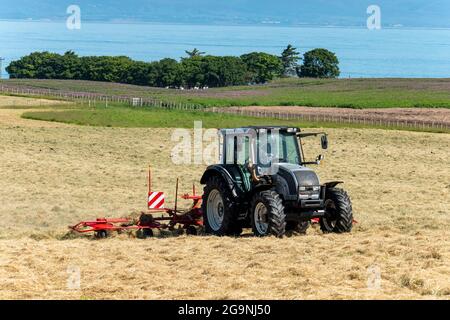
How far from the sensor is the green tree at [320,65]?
148 m

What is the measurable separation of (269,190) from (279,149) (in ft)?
3.50

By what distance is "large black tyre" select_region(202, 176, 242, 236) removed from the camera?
16500mm

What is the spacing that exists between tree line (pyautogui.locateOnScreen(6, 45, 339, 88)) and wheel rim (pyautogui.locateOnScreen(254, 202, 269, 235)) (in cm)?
10756

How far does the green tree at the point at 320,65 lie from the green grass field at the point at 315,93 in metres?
20.5

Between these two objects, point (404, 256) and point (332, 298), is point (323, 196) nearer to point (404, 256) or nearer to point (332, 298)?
point (404, 256)

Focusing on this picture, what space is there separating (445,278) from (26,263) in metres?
6.55

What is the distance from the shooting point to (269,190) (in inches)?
629

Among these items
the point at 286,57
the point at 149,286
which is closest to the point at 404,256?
the point at 149,286

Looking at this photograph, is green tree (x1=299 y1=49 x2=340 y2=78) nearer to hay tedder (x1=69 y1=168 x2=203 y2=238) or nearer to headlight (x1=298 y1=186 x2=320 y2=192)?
hay tedder (x1=69 y1=168 x2=203 y2=238)

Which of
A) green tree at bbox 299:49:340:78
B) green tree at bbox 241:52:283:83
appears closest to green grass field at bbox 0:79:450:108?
green tree at bbox 241:52:283:83

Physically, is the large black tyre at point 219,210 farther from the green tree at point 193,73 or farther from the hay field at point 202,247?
the green tree at point 193,73

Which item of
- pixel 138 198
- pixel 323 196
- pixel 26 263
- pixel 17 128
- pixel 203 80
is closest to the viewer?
pixel 26 263

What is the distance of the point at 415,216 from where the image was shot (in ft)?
65.8

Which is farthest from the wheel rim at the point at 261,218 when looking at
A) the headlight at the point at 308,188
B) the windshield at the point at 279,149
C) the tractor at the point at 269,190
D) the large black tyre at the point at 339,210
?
the large black tyre at the point at 339,210
